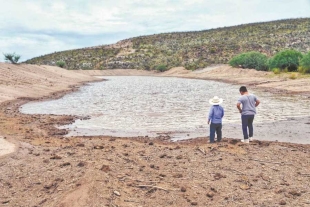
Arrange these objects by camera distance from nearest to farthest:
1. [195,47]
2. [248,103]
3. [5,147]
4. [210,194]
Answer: [210,194] < [5,147] < [248,103] < [195,47]

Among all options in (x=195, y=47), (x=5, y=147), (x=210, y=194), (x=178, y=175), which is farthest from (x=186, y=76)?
(x=210, y=194)

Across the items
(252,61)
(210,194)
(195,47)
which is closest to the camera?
(210,194)

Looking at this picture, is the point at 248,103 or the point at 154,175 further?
the point at 248,103

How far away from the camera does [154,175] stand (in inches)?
317

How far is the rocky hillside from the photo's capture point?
9269 centimetres

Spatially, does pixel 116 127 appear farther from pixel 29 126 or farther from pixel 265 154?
pixel 265 154

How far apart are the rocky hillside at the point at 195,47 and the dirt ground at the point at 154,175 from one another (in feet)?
234

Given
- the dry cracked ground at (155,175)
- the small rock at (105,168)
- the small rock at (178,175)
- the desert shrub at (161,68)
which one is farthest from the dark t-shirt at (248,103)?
the desert shrub at (161,68)

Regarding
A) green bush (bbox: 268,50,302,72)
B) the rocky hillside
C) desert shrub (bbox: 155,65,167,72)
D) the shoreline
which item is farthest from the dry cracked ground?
desert shrub (bbox: 155,65,167,72)

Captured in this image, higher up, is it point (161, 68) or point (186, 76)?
point (161, 68)

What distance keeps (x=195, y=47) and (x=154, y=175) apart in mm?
98424

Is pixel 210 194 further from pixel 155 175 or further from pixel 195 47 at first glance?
pixel 195 47

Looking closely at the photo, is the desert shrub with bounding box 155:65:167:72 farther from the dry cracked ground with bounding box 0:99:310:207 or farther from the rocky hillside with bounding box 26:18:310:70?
the dry cracked ground with bounding box 0:99:310:207

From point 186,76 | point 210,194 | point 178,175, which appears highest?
point 178,175
